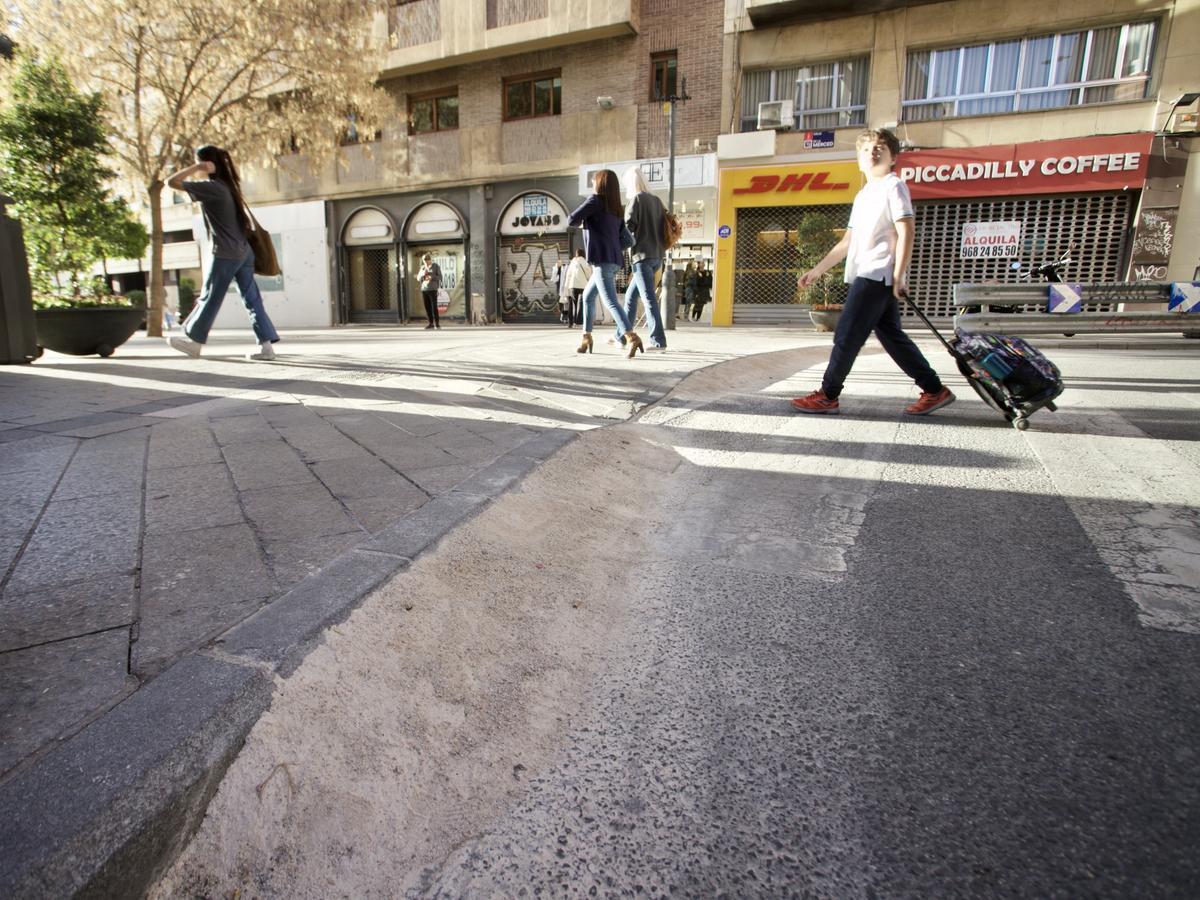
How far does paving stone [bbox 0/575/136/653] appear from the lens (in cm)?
148

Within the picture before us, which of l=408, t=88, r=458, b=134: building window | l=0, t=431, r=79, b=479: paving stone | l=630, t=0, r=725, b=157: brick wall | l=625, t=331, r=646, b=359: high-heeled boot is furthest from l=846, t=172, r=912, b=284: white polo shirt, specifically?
l=408, t=88, r=458, b=134: building window

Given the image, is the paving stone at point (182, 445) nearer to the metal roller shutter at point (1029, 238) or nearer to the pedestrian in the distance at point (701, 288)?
the metal roller shutter at point (1029, 238)

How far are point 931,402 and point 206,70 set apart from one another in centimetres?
1533

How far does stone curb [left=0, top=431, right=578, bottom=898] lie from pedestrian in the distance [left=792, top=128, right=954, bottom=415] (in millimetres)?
3565

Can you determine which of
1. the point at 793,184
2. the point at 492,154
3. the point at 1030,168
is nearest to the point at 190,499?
the point at 793,184

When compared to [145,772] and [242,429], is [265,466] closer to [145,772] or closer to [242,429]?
[242,429]

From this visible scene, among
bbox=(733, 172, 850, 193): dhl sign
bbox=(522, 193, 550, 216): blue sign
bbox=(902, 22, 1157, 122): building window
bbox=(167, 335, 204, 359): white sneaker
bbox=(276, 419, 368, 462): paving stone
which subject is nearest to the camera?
bbox=(276, 419, 368, 462): paving stone

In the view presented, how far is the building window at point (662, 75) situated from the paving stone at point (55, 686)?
18203mm

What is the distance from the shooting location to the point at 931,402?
4352 mm

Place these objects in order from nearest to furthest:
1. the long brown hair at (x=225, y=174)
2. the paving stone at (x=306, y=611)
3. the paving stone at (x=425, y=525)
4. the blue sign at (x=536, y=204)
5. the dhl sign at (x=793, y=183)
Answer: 1. the paving stone at (x=306, y=611)
2. the paving stone at (x=425, y=525)
3. the long brown hair at (x=225, y=174)
4. the dhl sign at (x=793, y=183)
5. the blue sign at (x=536, y=204)

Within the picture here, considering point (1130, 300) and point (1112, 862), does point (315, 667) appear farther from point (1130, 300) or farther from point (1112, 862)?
point (1130, 300)

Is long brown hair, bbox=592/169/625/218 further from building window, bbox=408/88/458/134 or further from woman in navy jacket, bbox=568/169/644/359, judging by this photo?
building window, bbox=408/88/458/134

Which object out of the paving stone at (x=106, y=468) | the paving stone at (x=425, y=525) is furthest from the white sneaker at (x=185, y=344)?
the paving stone at (x=425, y=525)

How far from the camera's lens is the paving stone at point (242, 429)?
334 centimetres
